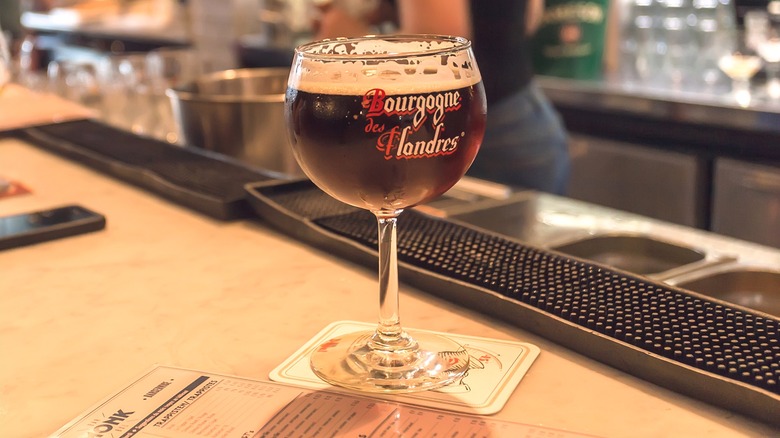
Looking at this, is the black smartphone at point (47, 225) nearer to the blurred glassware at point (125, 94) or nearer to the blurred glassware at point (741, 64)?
the blurred glassware at point (125, 94)

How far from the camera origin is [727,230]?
2.43m

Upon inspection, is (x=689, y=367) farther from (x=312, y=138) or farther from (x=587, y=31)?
(x=587, y=31)

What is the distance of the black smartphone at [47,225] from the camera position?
114cm

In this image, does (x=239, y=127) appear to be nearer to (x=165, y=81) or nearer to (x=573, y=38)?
(x=165, y=81)

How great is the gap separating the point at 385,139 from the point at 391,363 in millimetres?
198

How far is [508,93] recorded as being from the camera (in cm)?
209

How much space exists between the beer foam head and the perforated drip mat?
0.23 metres

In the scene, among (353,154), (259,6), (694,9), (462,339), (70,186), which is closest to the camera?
(353,154)

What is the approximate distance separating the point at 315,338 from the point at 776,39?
2190 mm

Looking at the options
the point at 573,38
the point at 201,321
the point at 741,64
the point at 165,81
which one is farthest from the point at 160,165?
the point at 573,38

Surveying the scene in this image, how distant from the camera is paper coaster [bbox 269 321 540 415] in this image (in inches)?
27.3

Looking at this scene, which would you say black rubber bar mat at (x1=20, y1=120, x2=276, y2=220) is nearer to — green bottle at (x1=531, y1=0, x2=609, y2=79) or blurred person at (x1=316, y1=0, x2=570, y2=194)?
blurred person at (x1=316, y1=0, x2=570, y2=194)

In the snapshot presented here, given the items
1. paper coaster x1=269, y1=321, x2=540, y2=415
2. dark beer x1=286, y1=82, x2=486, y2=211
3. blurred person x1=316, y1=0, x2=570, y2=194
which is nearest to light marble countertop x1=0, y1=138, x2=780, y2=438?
paper coaster x1=269, y1=321, x2=540, y2=415

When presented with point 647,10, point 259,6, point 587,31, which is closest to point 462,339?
point 587,31
